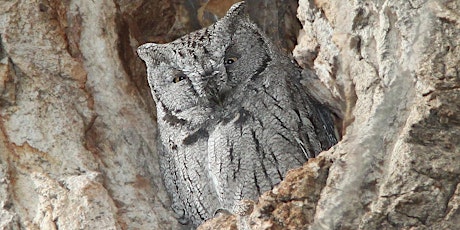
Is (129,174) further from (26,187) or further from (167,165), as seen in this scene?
(26,187)

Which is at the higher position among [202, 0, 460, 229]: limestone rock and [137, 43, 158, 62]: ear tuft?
[137, 43, 158, 62]: ear tuft

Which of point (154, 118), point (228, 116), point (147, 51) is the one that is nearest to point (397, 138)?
point (228, 116)

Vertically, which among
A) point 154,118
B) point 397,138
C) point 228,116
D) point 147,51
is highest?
point 147,51

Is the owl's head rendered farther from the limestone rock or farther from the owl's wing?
the limestone rock

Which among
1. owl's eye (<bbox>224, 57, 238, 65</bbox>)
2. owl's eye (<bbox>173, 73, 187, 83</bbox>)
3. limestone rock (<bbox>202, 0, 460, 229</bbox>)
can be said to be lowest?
limestone rock (<bbox>202, 0, 460, 229</bbox>)

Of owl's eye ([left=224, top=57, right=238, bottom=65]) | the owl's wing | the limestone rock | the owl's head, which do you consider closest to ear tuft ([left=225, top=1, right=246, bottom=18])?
the owl's head

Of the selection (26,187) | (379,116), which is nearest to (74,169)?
(26,187)

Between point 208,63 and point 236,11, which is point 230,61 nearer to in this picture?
point 208,63
